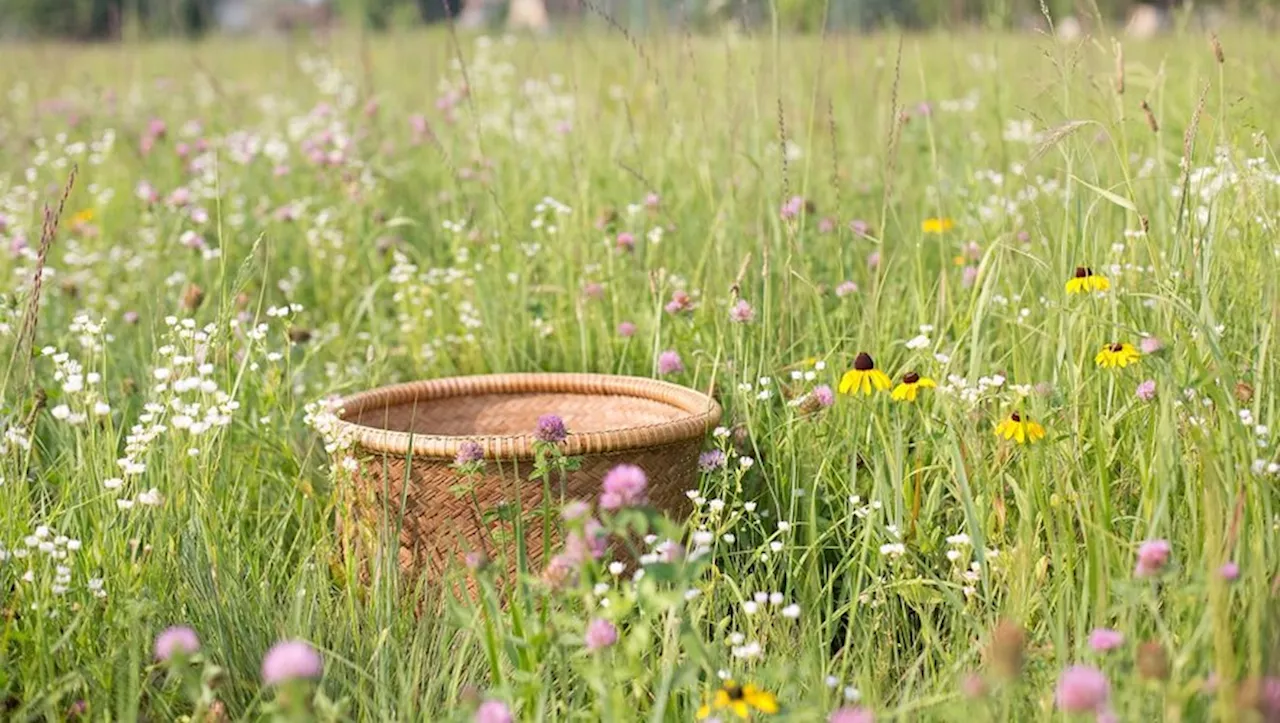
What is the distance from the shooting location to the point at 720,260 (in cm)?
282

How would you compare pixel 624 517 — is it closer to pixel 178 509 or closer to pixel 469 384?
pixel 178 509

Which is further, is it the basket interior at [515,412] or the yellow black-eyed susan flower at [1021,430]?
the basket interior at [515,412]

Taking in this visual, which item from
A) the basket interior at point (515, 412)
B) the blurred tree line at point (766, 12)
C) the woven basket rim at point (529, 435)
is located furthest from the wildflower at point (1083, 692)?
the blurred tree line at point (766, 12)

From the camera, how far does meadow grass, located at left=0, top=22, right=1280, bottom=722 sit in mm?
1599

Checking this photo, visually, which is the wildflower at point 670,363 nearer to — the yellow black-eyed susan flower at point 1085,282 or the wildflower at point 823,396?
the wildflower at point 823,396

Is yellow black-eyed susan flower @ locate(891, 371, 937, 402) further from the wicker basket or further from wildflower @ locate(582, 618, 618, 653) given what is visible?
wildflower @ locate(582, 618, 618, 653)

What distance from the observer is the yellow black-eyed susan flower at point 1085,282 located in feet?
6.70

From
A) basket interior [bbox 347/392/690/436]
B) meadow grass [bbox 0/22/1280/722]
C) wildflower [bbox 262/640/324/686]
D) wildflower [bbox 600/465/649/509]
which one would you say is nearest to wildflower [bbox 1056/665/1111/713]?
meadow grass [bbox 0/22/1280/722]

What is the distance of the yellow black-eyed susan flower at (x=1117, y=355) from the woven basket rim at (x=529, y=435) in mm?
618

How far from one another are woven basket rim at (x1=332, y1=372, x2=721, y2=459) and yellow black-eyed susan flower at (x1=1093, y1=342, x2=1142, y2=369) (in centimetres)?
62

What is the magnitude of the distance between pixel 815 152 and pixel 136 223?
7.02ft

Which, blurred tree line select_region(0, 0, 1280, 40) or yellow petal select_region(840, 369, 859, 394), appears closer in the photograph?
yellow petal select_region(840, 369, 859, 394)

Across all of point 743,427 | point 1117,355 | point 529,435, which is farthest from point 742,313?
point 1117,355

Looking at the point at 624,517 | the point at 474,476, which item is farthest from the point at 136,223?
the point at 624,517
